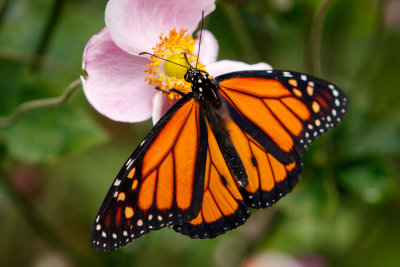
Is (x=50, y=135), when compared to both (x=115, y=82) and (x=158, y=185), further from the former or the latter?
(x=158, y=185)

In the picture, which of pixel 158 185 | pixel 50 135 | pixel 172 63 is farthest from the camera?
pixel 50 135

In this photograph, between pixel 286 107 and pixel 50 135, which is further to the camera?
pixel 50 135

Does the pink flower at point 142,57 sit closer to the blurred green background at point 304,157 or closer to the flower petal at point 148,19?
the flower petal at point 148,19

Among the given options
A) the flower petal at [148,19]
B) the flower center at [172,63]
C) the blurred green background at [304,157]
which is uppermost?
the flower petal at [148,19]

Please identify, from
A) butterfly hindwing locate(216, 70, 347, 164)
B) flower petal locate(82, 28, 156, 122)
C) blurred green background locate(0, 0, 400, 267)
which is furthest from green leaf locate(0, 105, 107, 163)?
butterfly hindwing locate(216, 70, 347, 164)

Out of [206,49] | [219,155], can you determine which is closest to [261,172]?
[219,155]

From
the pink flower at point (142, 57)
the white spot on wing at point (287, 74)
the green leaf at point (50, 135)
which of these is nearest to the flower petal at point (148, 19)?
the pink flower at point (142, 57)

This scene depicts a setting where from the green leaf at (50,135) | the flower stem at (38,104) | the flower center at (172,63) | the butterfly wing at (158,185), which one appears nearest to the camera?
the butterfly wing at (158,185)

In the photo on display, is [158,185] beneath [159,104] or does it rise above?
beneath
